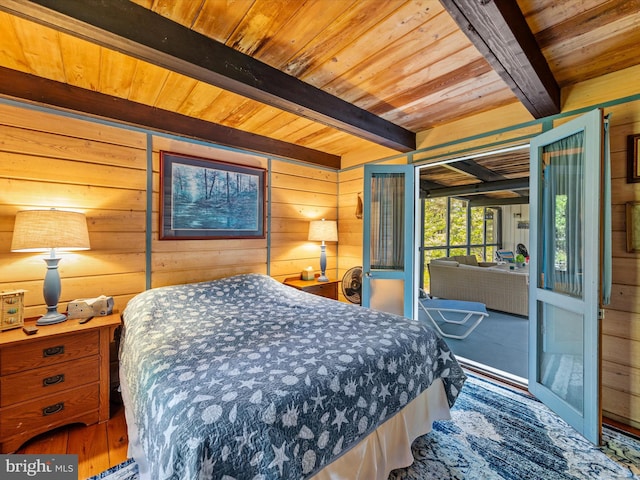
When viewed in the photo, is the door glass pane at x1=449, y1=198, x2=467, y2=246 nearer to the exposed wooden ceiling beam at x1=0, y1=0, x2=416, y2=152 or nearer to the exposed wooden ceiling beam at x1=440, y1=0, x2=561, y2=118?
the exposed wooden ceiling beam at x1=440, y1=0, x2=561, y2=118

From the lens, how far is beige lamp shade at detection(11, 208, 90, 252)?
5.77ft

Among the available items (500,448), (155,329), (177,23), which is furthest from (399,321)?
(177,23)

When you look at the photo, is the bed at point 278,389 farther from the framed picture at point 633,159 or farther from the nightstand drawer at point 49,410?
the framed picture at point 633,159

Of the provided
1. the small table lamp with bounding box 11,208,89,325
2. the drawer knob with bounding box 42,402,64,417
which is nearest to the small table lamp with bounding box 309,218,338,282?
the small table lamp with bounding box 11,208,89,325

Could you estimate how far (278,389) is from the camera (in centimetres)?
113

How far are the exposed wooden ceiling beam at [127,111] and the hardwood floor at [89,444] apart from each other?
7.40 feet

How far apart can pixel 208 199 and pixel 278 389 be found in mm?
2158

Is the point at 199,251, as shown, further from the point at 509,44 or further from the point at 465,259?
the point at 465,259

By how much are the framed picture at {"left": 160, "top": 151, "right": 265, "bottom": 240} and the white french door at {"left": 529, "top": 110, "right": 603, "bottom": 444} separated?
259 cm

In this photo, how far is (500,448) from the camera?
1.71 metres

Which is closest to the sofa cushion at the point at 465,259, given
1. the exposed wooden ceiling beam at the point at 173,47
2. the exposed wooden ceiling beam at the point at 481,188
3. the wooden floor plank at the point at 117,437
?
the exposed wooden ceiling beam at the point at 481,188

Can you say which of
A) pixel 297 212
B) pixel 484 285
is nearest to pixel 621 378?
A: pixel 484 285

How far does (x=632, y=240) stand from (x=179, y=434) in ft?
9.13

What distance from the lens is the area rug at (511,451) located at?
1524 millimetres
